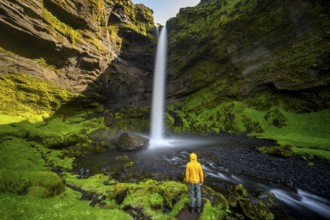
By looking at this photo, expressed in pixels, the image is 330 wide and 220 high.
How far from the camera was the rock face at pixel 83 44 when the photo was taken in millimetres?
32844

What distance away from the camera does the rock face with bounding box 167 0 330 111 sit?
33969mm

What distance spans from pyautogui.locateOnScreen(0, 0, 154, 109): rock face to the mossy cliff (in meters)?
12.9

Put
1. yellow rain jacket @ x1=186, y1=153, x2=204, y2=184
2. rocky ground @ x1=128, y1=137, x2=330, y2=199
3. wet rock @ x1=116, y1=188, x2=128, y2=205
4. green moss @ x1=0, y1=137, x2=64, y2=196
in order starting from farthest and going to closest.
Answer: rocky ground @ x1=128, y1=137, x2=330, y2=199, wet rock @ x1=116, y1=188, x2=128, y2=205, green moss @ x1=0, y1=137, x2=64, y2=196, yellow rain jacket @ x1=186, y1=153, x2=204, y2=184

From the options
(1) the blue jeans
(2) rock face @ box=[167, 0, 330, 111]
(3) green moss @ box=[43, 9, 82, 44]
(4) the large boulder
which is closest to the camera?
(1) the blue jeans

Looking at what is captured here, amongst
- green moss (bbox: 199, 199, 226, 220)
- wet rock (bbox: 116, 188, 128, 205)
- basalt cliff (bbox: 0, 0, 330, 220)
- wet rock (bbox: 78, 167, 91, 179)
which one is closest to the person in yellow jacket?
green moss (bbox: 199, 199, 226, 220)

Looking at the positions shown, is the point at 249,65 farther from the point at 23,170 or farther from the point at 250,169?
the point at 23,170

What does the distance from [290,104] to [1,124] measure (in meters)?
52.9

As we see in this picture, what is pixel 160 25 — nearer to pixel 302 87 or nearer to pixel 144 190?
pixel 302 87

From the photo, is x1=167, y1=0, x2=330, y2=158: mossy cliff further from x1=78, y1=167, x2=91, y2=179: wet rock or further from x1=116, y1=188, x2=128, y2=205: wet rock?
x1=78, y1=167, x2=91, y2=179: wet rock

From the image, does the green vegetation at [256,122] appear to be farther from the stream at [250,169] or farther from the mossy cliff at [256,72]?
the stream at [250,169]

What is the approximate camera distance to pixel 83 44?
42000mm

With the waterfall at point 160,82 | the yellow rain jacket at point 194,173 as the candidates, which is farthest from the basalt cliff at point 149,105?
the waterfall at point 160,82

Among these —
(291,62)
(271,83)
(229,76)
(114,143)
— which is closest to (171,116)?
(229,76)

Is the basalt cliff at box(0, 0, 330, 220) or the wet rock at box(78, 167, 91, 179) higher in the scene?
the basalt cliff at box(0, 0, 330, 220)
